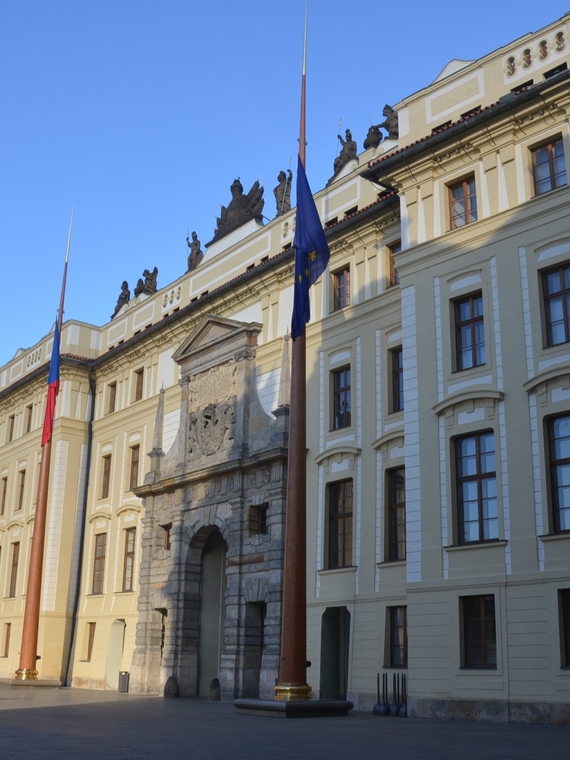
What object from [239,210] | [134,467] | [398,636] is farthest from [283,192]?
[398,636]

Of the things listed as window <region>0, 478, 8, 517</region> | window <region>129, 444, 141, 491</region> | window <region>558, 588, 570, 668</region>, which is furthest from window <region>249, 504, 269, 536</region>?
window <region>0, 478, 8, 517</region>

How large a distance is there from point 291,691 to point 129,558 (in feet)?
60.8

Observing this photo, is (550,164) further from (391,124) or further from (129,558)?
(129,558)

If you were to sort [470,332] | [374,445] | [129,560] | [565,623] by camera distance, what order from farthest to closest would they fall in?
[129,560] → [374,445] → [470,332] → [565,623]

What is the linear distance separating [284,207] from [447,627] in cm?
1962

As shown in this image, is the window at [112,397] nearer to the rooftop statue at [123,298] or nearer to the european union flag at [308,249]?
the rooftop statue at [123,298]

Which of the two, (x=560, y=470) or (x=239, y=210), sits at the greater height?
(x=239, y=210)

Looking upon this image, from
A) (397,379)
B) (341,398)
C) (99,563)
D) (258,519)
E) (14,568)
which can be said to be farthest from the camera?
(14,568)

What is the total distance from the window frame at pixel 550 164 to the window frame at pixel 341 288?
7.85m

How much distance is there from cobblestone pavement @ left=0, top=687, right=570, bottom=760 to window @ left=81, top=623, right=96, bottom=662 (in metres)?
15.8

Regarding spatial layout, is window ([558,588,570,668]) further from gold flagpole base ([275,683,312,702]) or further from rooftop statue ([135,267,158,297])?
rooftop statue ([135,267,158,297])

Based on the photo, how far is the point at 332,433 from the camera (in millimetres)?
27547

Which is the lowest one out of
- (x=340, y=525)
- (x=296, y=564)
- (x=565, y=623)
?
(x=565, y=623)

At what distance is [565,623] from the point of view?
19.1 meters
